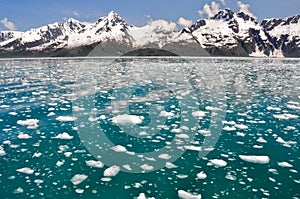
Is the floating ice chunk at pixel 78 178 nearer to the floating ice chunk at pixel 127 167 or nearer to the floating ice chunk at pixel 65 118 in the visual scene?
the floating ice chunk at pixel 127 167

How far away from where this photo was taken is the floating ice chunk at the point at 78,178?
6.23 metres

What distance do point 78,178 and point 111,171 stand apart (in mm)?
803

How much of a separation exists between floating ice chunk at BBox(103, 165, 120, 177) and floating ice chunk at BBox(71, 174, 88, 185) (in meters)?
0.49

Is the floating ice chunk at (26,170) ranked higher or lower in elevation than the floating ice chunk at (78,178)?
lower

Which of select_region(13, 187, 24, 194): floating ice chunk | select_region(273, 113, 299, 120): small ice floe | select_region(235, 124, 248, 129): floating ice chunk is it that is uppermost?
select_region(273, 113, 299, 120): small ice floe

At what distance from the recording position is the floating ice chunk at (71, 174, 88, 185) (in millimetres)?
6235

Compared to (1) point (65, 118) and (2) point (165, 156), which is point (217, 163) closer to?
(2) point (165, 156)

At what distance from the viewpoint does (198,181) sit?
6.33 m

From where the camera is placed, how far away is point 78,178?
641 cm

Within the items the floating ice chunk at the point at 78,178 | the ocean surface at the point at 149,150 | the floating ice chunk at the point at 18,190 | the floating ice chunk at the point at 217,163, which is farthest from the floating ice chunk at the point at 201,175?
the floating ice chunk at the point at 18,190

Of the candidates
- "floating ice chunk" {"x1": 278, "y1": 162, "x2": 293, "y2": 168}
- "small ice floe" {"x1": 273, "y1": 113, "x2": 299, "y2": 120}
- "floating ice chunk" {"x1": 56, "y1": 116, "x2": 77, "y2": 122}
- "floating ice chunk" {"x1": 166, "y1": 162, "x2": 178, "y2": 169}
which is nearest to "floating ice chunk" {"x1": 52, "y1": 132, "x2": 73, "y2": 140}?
"floating ice chunk" {"x1": 56, "y1": 116, "x2": 77, "y2": 122}

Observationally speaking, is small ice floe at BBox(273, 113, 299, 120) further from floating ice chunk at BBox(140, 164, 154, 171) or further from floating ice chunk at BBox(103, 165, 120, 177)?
floating ice chunk at BBox(103, 165, 120, 177)

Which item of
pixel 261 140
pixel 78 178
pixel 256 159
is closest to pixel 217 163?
pixel 256 159

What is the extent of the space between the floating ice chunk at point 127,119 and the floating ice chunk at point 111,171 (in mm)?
4123
